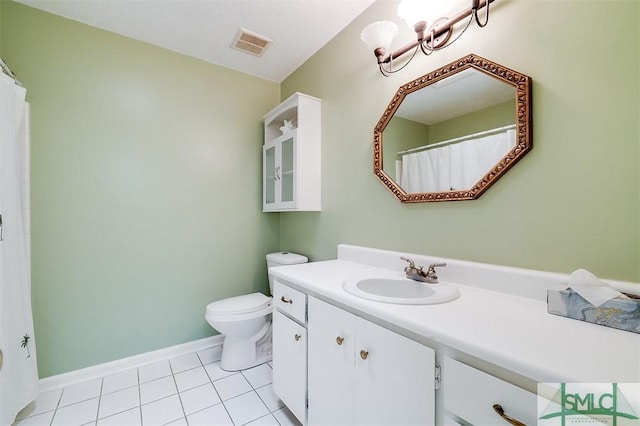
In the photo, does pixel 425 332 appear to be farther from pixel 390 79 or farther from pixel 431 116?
pixel 390 79

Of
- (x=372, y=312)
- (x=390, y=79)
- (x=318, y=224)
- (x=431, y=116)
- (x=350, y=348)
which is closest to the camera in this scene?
(x=372, y=312)

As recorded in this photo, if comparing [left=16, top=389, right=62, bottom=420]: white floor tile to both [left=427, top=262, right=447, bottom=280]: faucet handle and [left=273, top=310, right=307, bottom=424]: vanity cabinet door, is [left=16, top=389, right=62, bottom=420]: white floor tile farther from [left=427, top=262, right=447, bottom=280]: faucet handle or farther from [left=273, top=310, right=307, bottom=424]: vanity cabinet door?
[left=427, top=262, right=447, bottom=280]: faucet handle

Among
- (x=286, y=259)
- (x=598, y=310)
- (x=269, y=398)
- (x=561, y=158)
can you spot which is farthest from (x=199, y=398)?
(x=561, y=158)

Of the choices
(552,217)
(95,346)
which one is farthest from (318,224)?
(95,346)

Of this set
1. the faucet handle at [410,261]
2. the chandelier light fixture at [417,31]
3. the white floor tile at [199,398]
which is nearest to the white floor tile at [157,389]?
the white floor tile at [199,398]

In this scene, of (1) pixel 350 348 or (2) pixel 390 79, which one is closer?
(1) pixel 350 348

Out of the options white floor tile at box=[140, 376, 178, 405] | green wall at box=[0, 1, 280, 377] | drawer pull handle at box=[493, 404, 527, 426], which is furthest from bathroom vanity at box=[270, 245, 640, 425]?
green wall at box=[0, 1, 280, 377]

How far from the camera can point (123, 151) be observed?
192cm

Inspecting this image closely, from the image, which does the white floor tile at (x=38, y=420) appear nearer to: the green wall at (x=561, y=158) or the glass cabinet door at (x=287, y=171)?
the glass cabinet door at (x=287, y=171)

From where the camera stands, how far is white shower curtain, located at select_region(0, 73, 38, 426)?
1.30 m

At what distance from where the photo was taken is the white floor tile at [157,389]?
63.9 inches

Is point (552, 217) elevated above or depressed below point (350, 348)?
above

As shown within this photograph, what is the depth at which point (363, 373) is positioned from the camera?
947 mm

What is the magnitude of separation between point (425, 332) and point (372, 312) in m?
0.19
